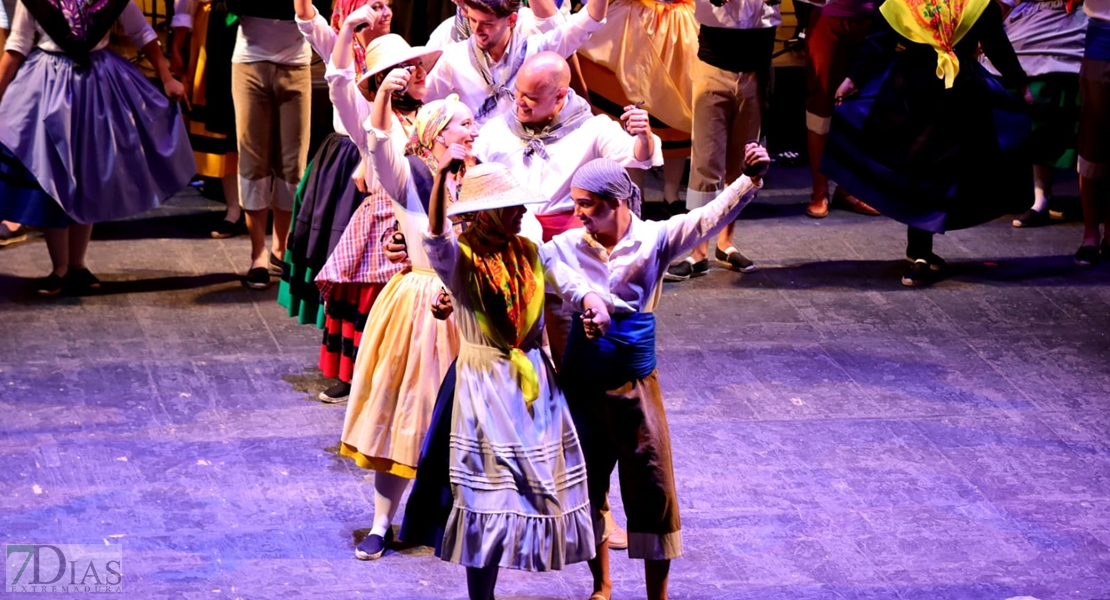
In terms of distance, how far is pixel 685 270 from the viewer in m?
6.84

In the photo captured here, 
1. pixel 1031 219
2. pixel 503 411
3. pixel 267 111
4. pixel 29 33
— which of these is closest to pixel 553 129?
pixel 503 411

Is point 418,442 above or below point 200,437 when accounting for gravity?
above

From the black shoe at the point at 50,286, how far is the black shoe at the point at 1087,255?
14.9 ft

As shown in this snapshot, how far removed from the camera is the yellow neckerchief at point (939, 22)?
657 cm

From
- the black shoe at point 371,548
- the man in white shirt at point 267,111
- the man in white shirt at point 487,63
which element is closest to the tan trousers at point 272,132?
the man in white shirt at point 267,111

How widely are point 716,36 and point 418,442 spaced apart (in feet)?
10.5

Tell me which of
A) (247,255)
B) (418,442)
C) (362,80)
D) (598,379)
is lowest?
(247,255)

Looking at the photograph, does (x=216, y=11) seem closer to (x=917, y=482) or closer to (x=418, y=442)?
(x=418, y=442)

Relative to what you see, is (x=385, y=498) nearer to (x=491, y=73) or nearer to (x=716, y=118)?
(x=491, y=73)

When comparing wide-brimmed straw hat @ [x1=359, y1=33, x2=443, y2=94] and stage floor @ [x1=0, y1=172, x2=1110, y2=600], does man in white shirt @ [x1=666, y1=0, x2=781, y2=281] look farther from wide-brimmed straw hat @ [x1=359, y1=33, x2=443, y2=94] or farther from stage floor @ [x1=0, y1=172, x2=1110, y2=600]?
wide-brimmed straw hat @ [x1=359, y1=33, x2=443, y2=94]

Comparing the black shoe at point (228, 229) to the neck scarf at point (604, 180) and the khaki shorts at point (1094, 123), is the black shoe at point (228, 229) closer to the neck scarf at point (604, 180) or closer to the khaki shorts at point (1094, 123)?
the neck scarf at point (604, 180)

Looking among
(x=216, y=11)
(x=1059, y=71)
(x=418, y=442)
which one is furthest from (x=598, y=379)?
(x=1059, y=71)

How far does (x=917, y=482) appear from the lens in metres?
4.84

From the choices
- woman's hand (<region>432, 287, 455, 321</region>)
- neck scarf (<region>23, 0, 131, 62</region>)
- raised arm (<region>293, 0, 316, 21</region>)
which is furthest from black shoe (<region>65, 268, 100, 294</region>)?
woman's hand (<region>432, 287, 455, 321</region>)
